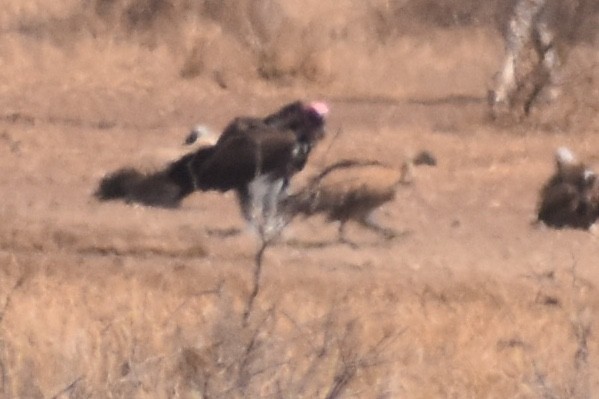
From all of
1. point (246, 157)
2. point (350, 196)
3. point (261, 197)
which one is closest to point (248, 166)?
point (246, 157)

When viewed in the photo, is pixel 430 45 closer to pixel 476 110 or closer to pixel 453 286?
pixel 476 110

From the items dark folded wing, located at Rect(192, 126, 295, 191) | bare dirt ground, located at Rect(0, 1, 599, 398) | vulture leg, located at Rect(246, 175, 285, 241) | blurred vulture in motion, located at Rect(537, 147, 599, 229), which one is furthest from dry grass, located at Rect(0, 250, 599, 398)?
blurred vulture in motion, located at Rect(537, 147, 599, 229)

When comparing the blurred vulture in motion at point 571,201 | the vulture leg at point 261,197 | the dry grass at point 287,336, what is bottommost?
the blurred vulture in motion at point 571,201

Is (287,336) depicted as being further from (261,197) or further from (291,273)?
(261,197)

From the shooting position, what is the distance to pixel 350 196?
302 inches

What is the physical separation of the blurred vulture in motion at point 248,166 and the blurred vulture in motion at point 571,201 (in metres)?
1.38

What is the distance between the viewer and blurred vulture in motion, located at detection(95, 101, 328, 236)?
7203 millimetres

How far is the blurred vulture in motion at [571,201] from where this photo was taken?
7.65m

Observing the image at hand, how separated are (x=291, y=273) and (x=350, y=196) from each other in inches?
59.6

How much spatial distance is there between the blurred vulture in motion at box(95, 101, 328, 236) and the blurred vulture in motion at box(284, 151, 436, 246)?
0.15 m

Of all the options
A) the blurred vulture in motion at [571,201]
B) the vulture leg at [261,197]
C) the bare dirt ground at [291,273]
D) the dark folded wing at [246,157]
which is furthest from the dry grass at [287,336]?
the blurred vulture in motion at [571,201]

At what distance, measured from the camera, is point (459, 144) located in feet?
35.8

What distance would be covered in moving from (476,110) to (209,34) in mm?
3468

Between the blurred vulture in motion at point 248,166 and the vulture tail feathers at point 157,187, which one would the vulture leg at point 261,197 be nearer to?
the blurred vulture in motion at point 248,166
